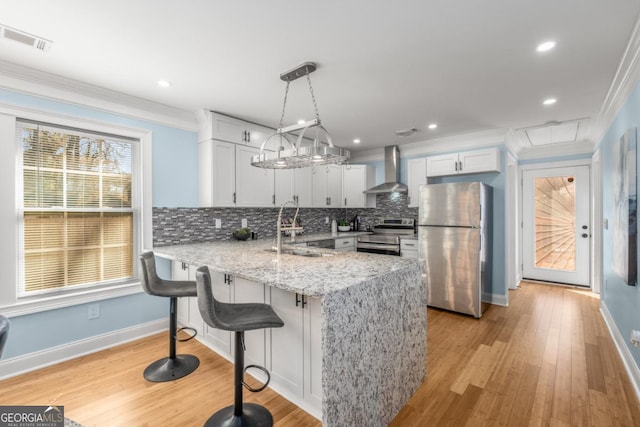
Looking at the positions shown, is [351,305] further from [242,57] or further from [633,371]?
[633,371]

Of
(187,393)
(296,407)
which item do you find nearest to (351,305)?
(296,407)

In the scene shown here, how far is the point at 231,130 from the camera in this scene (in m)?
3.56

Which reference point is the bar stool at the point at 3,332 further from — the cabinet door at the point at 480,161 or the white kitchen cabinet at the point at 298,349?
the cabinet door at the point at 480,161

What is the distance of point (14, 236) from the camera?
2.40 meters

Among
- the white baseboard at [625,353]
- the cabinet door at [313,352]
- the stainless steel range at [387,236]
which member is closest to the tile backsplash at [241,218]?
the stainless steel range at [387,236]

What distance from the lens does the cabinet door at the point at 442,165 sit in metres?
4.35

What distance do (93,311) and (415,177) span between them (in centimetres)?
441

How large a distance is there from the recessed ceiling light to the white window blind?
3657 millimetres

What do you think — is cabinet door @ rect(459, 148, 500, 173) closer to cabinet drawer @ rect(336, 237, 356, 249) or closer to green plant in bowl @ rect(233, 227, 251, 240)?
cabinet drawer @ rect(336, 237, 356, 249)

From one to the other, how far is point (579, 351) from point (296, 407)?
2.70m

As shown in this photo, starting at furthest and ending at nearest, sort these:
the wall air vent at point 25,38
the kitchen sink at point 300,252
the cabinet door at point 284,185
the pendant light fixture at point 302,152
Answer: the cabinet door at point 284,185, the kitchen sink at point 300,252, the pendant light fixture at point 302,152, the wall air vent at point 25,38

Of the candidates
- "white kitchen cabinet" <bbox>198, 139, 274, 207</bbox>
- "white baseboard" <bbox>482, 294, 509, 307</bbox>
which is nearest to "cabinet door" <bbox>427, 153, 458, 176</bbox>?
"white baseboard" <bbox>482, 294, 509, 307</bbox>

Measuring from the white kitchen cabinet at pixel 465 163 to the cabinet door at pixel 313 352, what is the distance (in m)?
3.44

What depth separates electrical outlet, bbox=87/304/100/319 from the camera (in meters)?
2.77
